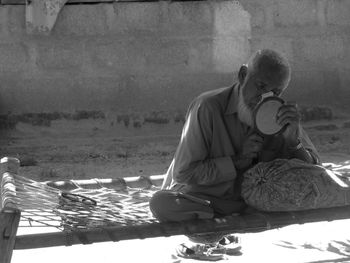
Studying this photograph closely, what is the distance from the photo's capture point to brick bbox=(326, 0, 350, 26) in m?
8.07

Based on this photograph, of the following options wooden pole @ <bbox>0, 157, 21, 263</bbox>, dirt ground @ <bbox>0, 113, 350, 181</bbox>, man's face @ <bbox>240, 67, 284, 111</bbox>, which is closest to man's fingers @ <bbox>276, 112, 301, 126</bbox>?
man's face @ <bbox>240, 67, 284, 111</bbox>

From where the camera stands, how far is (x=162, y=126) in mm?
7922

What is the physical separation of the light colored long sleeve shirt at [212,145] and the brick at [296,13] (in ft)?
15.7

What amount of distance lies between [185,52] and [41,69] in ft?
4.86

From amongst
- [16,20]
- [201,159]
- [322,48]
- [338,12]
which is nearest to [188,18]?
[322,48]

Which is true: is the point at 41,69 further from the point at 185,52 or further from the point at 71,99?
the point at 185,52

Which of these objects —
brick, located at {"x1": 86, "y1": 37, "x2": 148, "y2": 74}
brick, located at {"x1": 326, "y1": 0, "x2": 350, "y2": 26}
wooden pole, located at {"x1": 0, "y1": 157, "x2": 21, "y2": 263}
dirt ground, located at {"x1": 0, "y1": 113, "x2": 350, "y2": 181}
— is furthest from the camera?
brick, located at {"x1": 326, "y1": 0, "x2": 350, "y2": 26}

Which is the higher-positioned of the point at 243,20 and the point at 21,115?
the point at 243,20

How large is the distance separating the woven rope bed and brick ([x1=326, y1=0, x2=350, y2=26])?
4.93 m

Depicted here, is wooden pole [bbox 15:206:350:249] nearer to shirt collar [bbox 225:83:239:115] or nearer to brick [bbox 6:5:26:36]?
shirt collar [bbox 225:83:239:115]

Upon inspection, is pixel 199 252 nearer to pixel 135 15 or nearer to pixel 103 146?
pixel 103 146

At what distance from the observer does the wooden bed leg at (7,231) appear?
9.41 feet

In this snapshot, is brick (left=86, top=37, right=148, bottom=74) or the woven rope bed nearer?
the woven rope bed

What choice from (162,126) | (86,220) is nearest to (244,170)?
(86,220)
